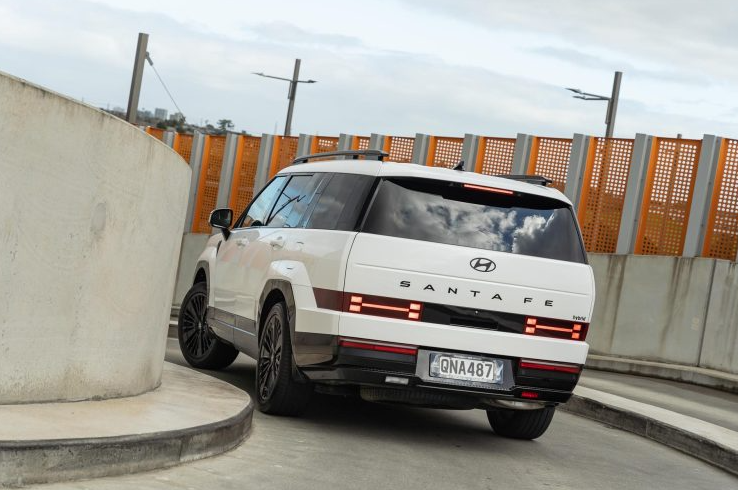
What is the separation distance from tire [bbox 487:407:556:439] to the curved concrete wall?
3029 mm

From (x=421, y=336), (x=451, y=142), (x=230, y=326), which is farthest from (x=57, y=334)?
(x=451, y=142)

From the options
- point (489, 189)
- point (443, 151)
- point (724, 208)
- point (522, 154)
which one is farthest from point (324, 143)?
point (489, 189)

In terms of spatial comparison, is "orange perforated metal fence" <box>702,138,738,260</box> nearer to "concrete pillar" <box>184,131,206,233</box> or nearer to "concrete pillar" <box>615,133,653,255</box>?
"concrete pillar" <box>615,133,653,255</box>

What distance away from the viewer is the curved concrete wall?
665cm

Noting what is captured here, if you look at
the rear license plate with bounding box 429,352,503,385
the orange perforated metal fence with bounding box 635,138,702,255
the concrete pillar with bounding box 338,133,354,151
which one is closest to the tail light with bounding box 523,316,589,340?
the rear license plate with bounding box 429,352,503,385

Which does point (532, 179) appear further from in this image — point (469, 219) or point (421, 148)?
point (421, 148)

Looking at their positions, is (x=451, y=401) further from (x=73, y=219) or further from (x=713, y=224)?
(x=713, y=224)

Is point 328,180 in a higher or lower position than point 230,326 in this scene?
higher

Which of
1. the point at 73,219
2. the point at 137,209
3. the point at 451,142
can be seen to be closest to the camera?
the point at 73,219

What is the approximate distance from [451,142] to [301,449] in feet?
53.3

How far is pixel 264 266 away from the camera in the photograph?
32.9ft

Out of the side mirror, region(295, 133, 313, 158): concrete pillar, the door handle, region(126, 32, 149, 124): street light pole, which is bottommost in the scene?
the door handle

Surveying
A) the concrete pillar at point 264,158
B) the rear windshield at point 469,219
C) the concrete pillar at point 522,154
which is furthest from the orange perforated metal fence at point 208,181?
the rear windshield at point 469,219

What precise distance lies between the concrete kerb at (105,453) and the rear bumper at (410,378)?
1068mm
